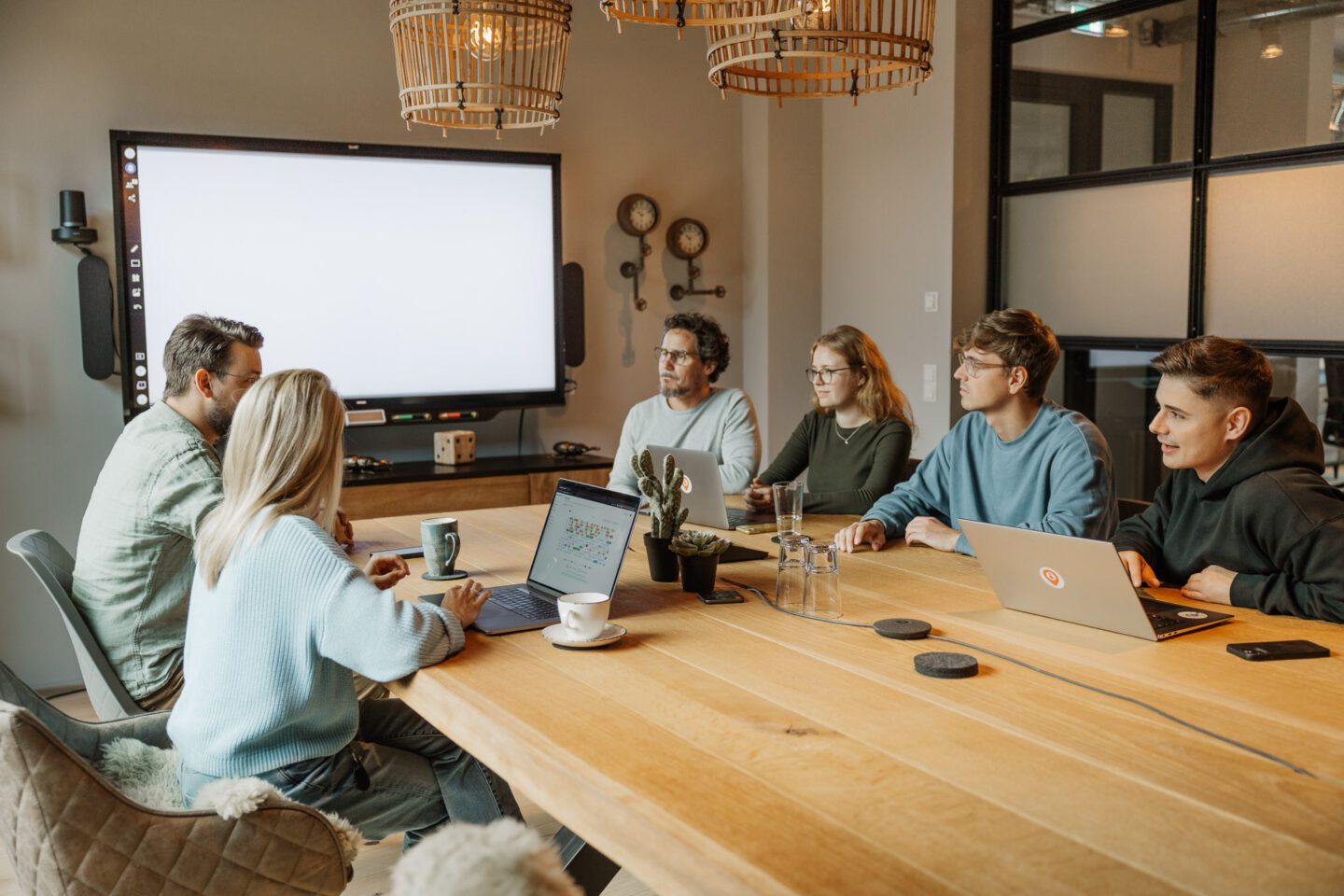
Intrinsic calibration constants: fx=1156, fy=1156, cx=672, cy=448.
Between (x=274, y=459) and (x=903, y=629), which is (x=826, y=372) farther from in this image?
(x=274, y=459)

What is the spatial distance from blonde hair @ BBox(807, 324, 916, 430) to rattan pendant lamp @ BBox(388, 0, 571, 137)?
3.93 feet

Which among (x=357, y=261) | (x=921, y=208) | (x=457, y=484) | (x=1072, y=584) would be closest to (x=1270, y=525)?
(x=1072, y=584)

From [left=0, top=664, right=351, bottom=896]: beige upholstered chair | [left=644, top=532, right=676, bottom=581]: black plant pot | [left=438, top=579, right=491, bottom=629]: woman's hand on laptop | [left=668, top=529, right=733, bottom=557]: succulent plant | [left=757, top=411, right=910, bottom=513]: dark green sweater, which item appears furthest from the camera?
[left=757, top=411, right=910, bottom=513]: dark green sweater

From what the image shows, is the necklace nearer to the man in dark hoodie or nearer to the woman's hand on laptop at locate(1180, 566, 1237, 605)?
the man in dark hoodie

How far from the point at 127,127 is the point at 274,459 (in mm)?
2710

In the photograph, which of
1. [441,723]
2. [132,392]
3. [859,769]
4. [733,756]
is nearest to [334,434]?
[441,723]

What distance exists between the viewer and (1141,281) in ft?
14.3

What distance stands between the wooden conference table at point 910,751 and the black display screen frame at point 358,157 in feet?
8.46

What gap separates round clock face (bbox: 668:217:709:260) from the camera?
499cm

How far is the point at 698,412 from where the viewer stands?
3.71m

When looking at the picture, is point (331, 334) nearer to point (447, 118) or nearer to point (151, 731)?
point (447, 118)

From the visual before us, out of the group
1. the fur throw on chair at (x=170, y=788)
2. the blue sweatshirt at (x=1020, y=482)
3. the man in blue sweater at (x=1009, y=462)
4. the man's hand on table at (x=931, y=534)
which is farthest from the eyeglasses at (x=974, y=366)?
the fur throw on chair at (x=170, y=788)

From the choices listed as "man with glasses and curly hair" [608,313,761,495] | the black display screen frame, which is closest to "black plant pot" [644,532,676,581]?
"man with glasses and curly hair" [608,313,761,495]

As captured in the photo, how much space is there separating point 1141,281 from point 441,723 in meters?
3.59
